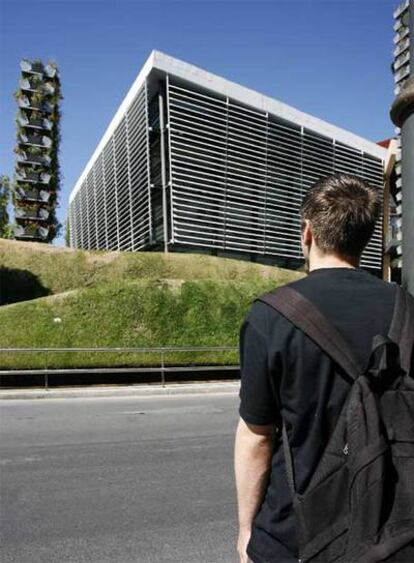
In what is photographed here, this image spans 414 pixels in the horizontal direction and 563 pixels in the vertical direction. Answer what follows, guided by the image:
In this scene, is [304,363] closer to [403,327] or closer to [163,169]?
[403,327]

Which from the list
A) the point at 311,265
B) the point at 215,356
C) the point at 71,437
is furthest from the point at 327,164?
the point at 311,265

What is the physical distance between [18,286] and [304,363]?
23360 millimetres

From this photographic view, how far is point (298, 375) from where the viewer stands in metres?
1.80

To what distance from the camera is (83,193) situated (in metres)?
46.2

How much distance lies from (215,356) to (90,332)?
3.72 meters

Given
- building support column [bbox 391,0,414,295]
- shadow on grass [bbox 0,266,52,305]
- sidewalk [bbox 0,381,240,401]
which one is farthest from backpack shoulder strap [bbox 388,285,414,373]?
shadow on grass [bbox 0,266,52,305]

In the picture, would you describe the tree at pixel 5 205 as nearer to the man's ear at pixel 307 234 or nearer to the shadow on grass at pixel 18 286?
the shadow on grass at pixel 18 286

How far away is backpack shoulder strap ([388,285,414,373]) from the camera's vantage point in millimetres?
1733

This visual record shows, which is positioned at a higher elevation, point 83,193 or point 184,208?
point 83,193

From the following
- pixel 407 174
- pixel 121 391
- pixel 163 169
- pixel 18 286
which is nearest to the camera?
pixel 407 174

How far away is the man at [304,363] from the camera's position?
1.79m

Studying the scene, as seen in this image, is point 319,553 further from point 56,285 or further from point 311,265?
point 56,285

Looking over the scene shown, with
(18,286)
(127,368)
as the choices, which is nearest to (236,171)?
(18,286)

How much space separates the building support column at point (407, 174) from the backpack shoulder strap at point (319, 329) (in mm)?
Result: 697
